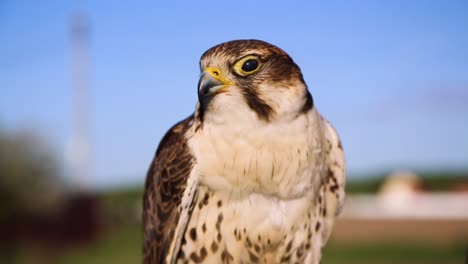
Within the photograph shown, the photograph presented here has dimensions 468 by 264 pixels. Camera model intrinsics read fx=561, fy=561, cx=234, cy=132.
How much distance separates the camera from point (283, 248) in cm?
291

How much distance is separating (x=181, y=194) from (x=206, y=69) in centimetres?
68

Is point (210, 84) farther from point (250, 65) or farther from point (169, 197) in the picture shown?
point (169, 197)

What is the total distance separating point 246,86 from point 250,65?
10 cm

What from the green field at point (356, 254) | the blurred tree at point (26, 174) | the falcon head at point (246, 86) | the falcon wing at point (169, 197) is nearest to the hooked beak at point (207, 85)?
the falcon head at point (246, 86)

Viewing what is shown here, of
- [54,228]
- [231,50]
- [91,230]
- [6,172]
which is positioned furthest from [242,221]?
[91,230]

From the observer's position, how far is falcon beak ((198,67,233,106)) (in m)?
2.59

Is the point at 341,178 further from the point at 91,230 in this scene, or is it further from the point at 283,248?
the point at 91,230

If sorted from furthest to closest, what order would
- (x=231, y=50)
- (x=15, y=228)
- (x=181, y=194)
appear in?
(x=15, y=228)
(x=181, y=194)
(x=231, y=50)

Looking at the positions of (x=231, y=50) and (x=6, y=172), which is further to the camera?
(x=6, y=172)

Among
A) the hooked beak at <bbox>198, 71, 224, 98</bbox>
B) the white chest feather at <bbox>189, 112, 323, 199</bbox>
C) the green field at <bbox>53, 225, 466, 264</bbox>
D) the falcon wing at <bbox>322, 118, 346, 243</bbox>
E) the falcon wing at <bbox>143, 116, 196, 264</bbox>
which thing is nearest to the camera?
the hooked beak at <bbox>198, 71, 224, 98</bbox>

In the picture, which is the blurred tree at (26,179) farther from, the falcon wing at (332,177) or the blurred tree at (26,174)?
the falcon wing at (332,177)

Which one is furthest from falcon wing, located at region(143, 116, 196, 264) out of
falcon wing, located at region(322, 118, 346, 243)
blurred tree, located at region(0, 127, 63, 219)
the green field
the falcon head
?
the green field

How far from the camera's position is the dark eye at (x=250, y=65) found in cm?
266

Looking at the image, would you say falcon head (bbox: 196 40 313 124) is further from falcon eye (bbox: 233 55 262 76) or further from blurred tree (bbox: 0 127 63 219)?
blurred tree (bbox: 0 127 63 219)
